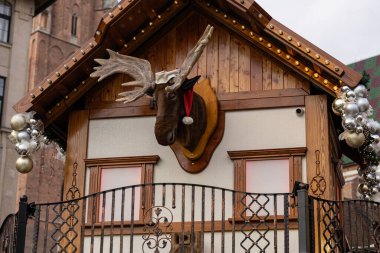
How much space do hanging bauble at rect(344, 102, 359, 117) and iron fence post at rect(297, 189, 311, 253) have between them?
6.64 feet

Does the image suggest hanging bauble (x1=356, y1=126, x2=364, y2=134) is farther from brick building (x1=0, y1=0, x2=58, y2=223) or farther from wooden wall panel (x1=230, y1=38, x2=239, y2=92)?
brick building (x1=0, y1=0, x2=58, y2=223)

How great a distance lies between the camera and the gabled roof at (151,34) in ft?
39.3

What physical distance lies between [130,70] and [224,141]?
6.42 feet

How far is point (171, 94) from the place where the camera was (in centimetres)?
1170

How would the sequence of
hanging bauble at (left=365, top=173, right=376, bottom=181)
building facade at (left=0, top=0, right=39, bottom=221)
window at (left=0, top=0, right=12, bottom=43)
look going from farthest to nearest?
A: window at (left=0, top=0, right=12, bottom=43) → building facade at (left=0, top=0, right=39, bottom=221) → hanging bauble at (left=365, top=173, right=376, bottom=181)

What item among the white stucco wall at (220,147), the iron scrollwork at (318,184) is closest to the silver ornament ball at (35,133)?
the white stucco wall at (220,147)

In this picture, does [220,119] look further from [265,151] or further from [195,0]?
[195,0]

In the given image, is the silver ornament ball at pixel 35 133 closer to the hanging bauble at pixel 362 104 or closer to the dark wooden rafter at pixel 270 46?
the dark wooden rafter at pixel 270 46

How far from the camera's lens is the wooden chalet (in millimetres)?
12211

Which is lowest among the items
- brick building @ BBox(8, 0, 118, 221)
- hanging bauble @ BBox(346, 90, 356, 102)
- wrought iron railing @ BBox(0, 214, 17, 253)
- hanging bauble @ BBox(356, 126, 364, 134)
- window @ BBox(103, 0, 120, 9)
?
wrought iron railing @ BBox(0, 214, 17, 253)

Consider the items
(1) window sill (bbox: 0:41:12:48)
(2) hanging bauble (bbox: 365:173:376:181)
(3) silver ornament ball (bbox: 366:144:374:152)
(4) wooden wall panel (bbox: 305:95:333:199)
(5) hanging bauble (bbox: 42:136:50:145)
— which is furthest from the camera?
(1) window sill (bbox: 0:41:12:48)

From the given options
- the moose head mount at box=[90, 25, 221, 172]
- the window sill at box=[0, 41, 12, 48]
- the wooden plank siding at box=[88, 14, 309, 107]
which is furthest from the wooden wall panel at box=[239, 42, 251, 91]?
the window sill at box=[0, 41, 12, 48]

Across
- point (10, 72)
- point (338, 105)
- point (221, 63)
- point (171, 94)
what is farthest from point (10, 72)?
point (338, 105)

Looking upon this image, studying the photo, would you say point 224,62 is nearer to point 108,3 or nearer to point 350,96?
point 350,96
